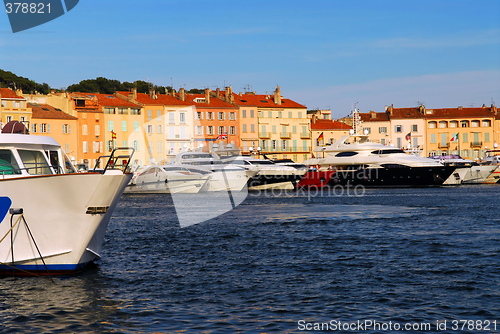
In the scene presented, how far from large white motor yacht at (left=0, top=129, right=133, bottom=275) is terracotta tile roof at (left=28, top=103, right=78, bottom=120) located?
63316 mm

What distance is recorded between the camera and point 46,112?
244 ft

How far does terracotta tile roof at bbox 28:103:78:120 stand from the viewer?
240 ft

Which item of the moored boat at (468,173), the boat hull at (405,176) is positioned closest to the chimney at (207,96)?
the boat hull at (405,176)

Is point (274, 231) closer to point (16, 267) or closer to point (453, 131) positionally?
point (16, 267)

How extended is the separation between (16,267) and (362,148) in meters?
44.3

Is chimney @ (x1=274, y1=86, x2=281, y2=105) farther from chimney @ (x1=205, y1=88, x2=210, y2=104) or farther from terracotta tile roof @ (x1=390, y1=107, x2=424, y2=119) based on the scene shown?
terracotta tile roof @ (x1=390, y1=107, x2=424, y2=119)

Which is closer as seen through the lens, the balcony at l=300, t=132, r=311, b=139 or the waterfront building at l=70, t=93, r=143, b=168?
the waterfront building at l=70, t=93, r=143, b=168

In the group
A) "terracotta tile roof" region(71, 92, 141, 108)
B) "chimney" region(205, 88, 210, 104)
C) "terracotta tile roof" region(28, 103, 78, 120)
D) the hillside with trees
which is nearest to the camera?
"terracotta tile roof" region(28, 103, 78, 120)

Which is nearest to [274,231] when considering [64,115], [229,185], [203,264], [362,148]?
[203,264]

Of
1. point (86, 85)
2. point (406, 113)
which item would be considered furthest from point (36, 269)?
point (86, 85)

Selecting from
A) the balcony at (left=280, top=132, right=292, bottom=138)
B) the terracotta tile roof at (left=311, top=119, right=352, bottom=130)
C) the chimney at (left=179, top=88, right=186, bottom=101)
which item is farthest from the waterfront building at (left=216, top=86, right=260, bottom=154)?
the terracotta tile roof at (left=311, top=119, right=352, bottom=130)

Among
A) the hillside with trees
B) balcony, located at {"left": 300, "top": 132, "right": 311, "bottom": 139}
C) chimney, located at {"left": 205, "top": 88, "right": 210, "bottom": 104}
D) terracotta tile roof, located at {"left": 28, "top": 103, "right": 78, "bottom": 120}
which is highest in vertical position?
the hillside with trees

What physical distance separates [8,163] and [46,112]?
212 feet

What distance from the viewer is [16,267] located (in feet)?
41.3
